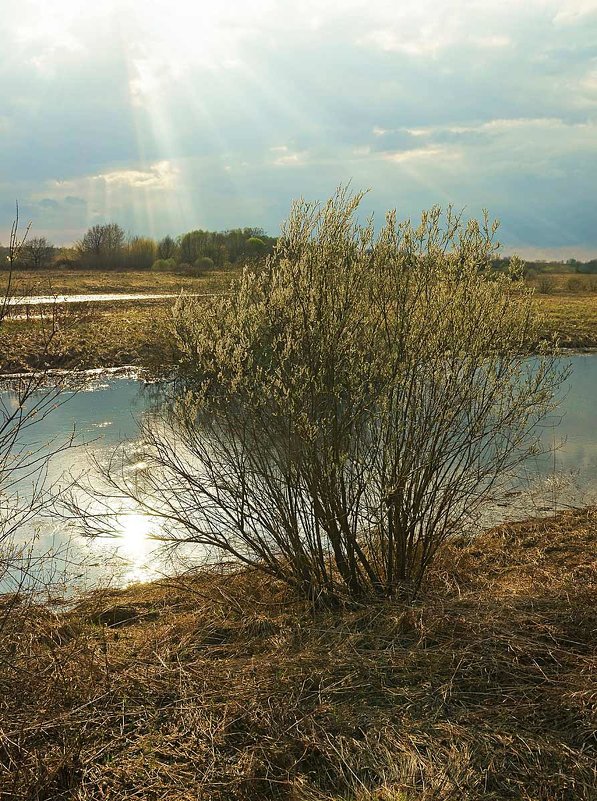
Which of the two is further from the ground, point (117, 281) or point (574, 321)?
point (117, 281)

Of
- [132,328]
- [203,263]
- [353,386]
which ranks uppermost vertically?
[203,263]

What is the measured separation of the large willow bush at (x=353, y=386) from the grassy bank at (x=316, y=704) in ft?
2.25

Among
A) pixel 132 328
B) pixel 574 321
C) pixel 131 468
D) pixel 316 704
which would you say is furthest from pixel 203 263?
pixel 316 704

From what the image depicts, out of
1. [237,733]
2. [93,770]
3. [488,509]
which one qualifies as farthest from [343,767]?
[488,509]

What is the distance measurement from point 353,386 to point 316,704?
94.4 inches

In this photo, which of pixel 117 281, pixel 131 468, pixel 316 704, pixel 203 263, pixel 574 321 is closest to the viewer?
pixel 316 704

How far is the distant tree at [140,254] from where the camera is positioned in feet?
189

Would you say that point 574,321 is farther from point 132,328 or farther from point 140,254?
point 140,254

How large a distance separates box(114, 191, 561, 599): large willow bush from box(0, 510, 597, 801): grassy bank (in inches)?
27.0

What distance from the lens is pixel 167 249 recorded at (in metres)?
60.0

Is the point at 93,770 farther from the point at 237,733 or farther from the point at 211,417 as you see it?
the point at 211,417

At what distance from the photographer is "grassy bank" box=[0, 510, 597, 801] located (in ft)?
11.9

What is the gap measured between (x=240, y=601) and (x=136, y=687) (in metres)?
2.00

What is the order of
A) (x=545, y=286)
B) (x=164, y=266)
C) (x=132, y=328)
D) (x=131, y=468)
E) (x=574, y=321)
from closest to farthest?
1. (x=131, y=468)
2. (x=132, y=328)
3. (x=574, y=321)
4. (x=545, y=286)
5. (x=164, y=266)
